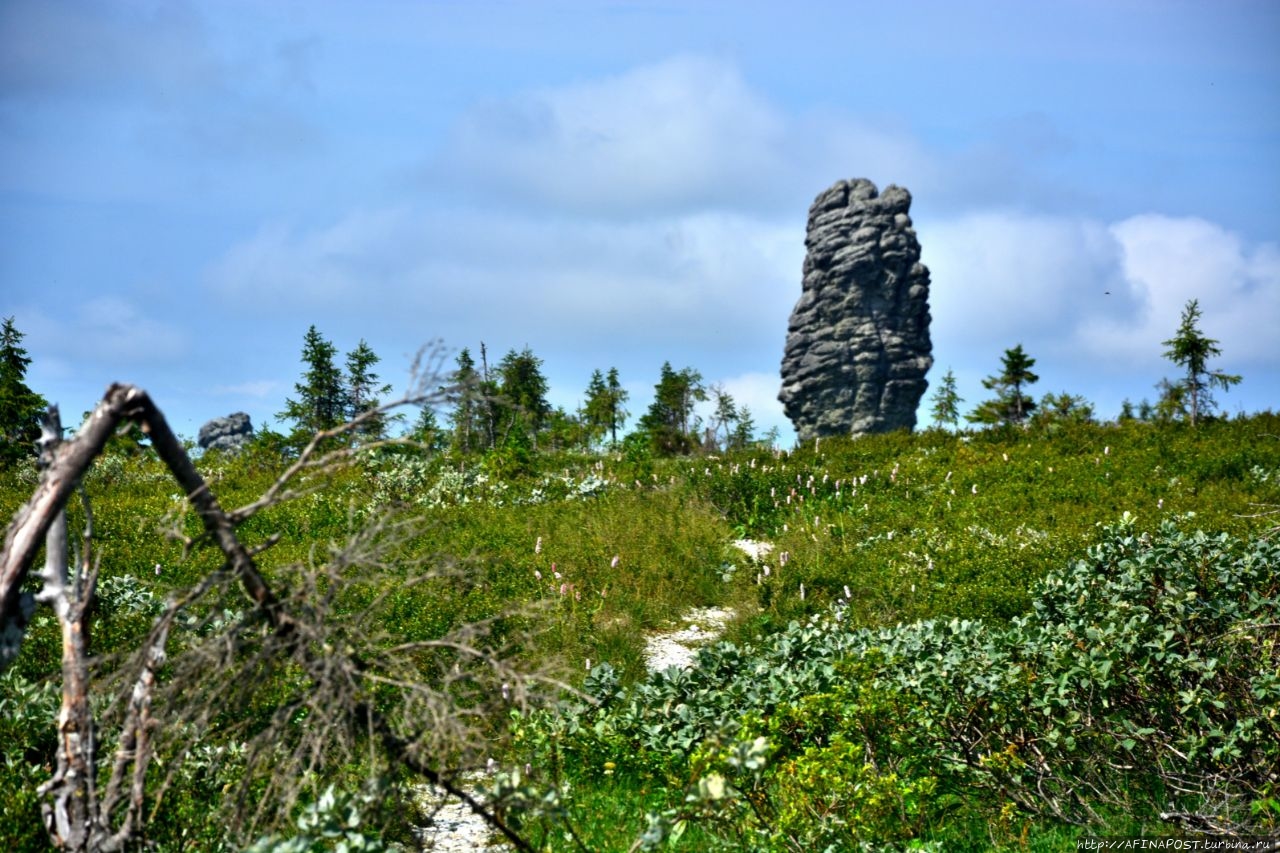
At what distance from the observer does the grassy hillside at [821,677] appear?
15.8 feet

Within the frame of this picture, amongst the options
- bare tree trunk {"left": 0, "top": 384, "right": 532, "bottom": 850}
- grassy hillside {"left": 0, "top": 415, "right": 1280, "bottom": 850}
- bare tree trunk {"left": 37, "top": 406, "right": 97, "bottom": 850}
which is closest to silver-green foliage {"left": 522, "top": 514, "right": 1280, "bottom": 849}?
grassy hillside {"left": 0, "top": 415, "right": 1280, "bottom": 850}

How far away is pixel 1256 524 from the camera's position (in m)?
11.2

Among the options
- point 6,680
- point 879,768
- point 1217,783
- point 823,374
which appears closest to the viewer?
point 1217,783

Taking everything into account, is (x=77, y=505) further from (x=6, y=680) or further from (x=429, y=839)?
(x=429, y=839)

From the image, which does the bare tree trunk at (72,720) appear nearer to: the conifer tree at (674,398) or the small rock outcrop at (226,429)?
the conifer tree at (674,398)

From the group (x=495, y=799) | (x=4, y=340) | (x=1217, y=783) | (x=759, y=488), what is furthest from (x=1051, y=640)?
(x=4, y=340)

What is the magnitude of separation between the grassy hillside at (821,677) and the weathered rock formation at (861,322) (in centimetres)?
7334

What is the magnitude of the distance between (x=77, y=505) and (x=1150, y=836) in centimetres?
1422

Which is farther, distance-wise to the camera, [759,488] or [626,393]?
[626,393]

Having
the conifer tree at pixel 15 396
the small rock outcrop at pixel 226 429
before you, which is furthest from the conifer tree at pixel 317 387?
the small rock outcrop at pixel 226 429

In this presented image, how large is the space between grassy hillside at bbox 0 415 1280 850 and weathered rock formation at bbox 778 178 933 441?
73.3m

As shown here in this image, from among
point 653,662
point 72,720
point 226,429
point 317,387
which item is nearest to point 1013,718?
point 653,662

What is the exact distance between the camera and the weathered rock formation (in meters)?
85.8

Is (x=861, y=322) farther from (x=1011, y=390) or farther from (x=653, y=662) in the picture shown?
(x=653, y=662)
